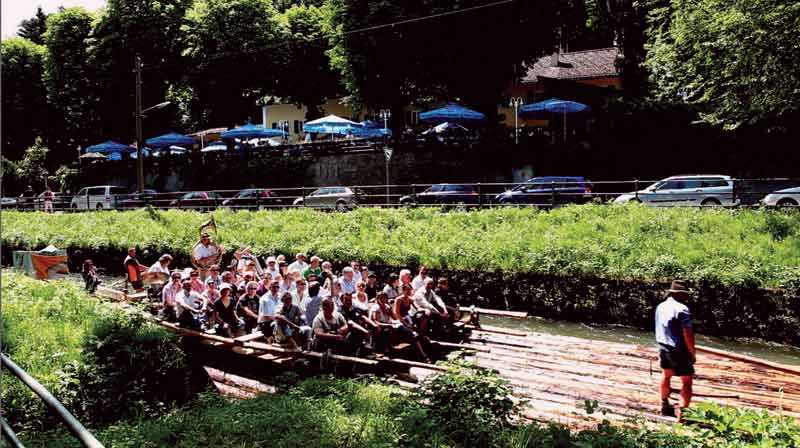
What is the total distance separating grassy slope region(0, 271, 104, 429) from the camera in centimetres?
839

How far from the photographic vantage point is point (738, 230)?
17.3m

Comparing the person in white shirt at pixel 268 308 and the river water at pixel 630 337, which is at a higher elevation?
the person in white shirt at pixel 268 308

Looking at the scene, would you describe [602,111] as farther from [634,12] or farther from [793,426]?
[793,426]

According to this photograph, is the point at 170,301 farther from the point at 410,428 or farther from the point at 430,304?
the point at 410,428

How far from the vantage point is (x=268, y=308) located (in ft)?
42.1

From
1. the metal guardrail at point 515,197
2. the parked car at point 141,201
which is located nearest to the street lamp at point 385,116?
the metal guardrail at point 515,197

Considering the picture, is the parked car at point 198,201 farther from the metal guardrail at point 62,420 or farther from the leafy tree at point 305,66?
the metal guardrail at point 62,420

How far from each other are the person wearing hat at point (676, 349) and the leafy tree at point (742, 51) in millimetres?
12623

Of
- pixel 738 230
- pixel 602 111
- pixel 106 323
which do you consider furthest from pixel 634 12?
pixel 106 323

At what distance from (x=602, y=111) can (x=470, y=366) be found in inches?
1217

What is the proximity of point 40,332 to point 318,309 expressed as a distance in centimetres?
444

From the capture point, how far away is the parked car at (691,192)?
23780 millimetres

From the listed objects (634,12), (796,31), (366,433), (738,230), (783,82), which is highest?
(634,12)

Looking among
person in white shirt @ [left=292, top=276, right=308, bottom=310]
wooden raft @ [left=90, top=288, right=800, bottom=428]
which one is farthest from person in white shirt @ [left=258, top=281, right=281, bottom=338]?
wooden raft @ [left=90, top=288, right=800, bottom=428]
